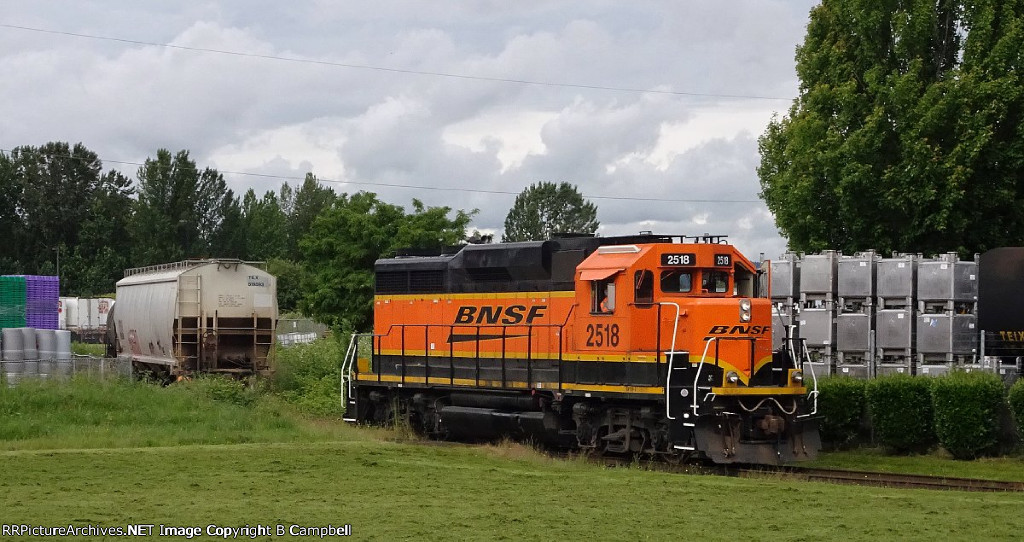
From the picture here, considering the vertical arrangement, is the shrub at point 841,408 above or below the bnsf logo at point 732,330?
below

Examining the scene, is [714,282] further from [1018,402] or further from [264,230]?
[264,230]

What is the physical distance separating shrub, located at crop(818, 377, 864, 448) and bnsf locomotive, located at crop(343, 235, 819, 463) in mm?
2612

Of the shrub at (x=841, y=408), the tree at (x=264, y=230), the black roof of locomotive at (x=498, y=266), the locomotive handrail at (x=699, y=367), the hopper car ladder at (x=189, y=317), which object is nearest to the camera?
the locomotive handrail at (x=699, y=367)

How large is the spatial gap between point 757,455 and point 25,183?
8698 cm

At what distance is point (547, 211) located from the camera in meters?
96.5

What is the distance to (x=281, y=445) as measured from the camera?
825 inches

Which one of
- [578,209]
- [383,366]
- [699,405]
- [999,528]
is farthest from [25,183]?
[999,528]

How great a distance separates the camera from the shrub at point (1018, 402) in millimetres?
19719

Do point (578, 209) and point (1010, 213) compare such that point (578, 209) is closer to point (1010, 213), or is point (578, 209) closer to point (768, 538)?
point (1010, 213)

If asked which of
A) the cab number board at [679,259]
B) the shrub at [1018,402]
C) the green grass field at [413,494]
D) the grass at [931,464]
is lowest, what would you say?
the grass at [931,464]

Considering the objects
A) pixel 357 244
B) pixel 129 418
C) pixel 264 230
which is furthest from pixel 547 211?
pixel 129 418

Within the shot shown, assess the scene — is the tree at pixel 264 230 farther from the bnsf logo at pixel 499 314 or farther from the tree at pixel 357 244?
the bnsf logo at pixel 499 314

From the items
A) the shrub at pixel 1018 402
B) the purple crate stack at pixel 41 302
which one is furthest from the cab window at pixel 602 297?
the purple crate stack at pixel 41 302

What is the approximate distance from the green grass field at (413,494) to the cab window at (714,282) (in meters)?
3.31
